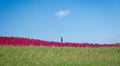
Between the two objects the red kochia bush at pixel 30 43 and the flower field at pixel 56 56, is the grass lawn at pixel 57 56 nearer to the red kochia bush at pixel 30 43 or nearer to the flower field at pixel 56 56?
the flower field at pixel 56 56

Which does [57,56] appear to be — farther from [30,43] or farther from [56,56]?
[30,43]

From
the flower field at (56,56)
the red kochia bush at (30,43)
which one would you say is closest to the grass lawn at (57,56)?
the flower field at (56,56)

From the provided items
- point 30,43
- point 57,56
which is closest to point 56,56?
point 57,56

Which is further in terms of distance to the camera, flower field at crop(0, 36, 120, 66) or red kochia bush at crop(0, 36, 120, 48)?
red kochia bush at crop(0, 36, 120, 48)

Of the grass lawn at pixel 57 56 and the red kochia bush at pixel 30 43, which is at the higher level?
the red kochia bush at pixel 30 43

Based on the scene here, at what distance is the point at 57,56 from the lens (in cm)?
1850

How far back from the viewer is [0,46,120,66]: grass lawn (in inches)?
644

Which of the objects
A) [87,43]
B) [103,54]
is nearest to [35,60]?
[103,54]

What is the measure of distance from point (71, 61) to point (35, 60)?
92.6 inches

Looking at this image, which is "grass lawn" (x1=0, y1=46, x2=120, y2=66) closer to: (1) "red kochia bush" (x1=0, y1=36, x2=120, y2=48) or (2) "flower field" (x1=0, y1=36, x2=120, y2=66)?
(2) "flower field" (x1=0, y1=36, x2=120, y2=66)

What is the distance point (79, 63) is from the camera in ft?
53.9

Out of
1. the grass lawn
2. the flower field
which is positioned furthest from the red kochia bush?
the grass lawn

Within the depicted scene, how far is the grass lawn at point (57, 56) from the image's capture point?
16359 millimetres

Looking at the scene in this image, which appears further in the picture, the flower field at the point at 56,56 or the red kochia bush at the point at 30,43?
the red kochia bush at the point at 30,43
